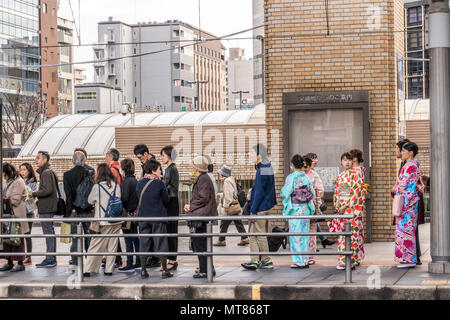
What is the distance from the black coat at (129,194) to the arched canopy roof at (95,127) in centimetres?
2663

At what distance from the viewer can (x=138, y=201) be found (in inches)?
503

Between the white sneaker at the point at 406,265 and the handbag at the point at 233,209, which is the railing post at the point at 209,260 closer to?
the white sneaker at the point at 406,265

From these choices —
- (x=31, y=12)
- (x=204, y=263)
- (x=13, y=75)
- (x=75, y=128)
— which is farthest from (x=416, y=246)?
(x=31, y=12)

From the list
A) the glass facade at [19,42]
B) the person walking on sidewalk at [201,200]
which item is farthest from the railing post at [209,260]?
the glass facade at [19,42]

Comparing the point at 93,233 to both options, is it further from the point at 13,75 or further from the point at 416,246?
the point at 13,75

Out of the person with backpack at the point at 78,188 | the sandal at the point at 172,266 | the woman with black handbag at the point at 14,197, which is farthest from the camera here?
the woman with black handbag at the point at 14,197

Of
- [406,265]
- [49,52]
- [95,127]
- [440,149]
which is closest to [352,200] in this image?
[406,265]

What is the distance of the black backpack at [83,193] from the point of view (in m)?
12.7

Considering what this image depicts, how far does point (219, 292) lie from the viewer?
415 inches

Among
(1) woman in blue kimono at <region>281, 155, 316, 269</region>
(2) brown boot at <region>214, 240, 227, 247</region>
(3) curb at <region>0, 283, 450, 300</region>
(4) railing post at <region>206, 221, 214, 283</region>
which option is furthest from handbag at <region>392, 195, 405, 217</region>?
(2) brown boot at <region>214, 240, 227, 247</region>

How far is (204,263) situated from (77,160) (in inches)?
114

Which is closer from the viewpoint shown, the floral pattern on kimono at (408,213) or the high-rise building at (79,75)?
the floral pattern on kimono at (408,213)

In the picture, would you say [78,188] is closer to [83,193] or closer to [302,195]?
[83,193]

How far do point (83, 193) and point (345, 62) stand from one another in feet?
19.4
